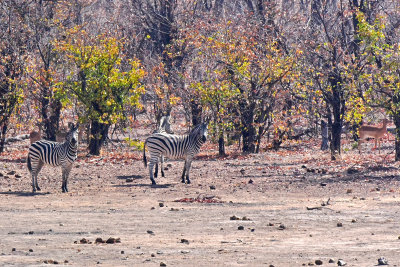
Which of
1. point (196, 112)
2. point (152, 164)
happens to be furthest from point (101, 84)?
point (152, 164)

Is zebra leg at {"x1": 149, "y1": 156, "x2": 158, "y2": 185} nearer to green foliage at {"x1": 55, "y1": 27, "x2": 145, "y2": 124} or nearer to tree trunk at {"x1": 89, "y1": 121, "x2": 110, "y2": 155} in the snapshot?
green foliage at {"x1": 55, "y1": 27, "x2": 145, "y2": 124}

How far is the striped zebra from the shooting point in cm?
1898

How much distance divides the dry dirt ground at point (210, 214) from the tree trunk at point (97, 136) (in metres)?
2.25

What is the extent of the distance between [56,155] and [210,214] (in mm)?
6026

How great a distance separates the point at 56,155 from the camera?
19.2 m

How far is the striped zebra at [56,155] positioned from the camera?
1898 centimetres

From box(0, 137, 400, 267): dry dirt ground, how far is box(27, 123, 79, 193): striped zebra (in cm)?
54

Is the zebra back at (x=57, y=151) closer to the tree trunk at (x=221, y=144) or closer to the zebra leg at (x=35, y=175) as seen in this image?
the zebra leg at (x=35, y=175)

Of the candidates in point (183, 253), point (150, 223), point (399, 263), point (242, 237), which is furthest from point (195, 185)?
point (399, 263)

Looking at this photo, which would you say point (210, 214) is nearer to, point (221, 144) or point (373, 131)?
point (221, 144)

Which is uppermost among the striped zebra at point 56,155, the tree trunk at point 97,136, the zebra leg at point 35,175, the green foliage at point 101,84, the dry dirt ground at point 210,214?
the green foliage at point 101,84

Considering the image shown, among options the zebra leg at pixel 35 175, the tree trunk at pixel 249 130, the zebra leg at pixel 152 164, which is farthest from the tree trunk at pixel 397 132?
the zebra leg at pixel 35 175

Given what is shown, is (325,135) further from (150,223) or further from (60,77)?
(150,223)

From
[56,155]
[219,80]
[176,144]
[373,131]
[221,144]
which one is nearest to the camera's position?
[56,155]
